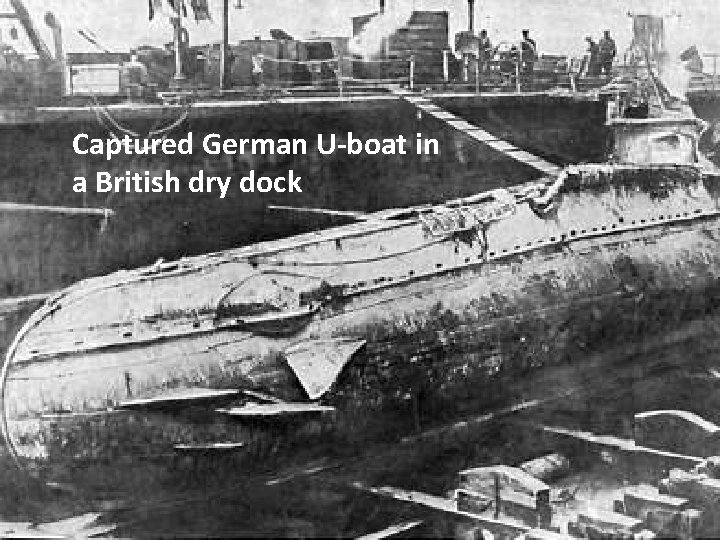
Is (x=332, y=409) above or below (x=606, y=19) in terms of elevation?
below

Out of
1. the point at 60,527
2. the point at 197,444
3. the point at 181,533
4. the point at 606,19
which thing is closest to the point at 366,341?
the point at 197,444

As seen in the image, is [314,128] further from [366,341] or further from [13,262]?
[13,262]

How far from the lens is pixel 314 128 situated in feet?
11.1

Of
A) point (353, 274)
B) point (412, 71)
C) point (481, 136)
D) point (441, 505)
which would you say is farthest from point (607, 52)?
point (441, 505)

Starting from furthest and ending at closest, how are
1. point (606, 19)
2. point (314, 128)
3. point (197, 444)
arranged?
point (606, 19)
point (314, 128)
point (197, 444)

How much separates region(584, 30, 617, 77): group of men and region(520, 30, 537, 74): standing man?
18 centimetres

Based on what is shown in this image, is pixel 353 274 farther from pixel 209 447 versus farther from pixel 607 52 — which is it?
pixel 607 52

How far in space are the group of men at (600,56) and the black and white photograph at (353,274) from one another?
0.04ft

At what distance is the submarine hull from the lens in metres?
3.12

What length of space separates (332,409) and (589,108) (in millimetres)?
1365

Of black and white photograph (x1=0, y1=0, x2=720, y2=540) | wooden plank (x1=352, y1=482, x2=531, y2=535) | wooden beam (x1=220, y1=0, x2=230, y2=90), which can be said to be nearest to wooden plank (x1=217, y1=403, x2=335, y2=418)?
black and white photograph (x1=0, y1=0, x2=720, y2=540)

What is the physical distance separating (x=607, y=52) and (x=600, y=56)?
27 mm

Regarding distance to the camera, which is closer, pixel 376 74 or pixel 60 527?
pixel 60 527

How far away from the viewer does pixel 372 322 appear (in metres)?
3.31
